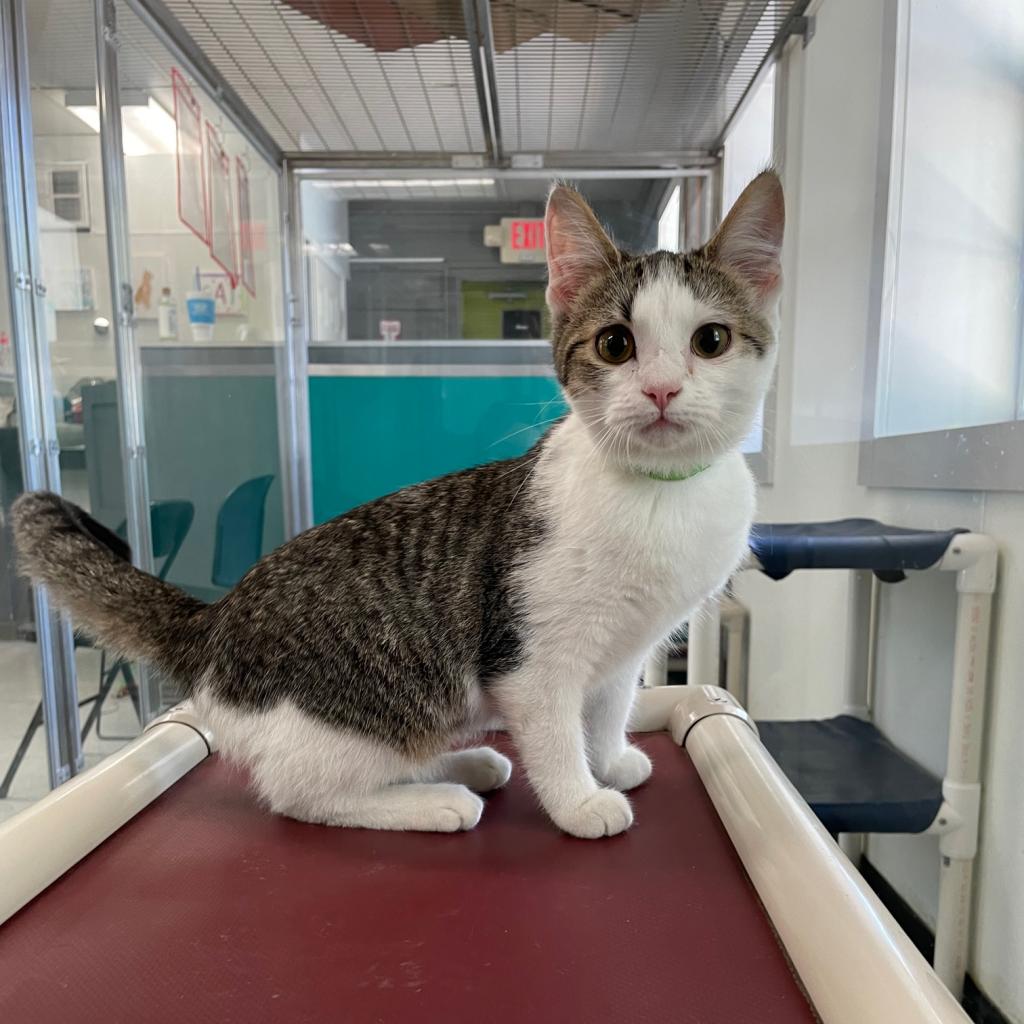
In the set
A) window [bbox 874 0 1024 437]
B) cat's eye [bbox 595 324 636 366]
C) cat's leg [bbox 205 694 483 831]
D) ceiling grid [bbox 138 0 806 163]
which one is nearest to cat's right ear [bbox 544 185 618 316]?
cat's eye [bbox 595 324 636 366]

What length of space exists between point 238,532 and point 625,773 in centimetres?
174

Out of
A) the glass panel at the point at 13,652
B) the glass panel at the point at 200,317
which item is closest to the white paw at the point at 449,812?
the glass panel at the point at 13,652

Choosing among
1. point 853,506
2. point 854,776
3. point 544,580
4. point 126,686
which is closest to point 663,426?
point 544,580

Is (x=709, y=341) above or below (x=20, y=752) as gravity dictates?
above

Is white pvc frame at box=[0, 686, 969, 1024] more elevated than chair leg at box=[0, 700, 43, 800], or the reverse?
white pvc frame at box=[0, 686, 969, 1024]

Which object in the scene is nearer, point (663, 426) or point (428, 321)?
point (663, 426)

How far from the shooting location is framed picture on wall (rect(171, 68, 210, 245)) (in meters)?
2.00

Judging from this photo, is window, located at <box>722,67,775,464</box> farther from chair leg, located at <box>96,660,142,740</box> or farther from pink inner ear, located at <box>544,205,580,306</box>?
chair leg, located at <box>96,660,142,740</box>

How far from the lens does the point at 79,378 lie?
157 centimetres

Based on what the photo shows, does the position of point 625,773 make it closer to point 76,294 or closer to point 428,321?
point 76,294

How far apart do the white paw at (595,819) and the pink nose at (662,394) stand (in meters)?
0.38

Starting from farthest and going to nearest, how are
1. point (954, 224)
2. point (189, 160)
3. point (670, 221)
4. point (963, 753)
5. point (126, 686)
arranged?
point (670, 221)
point (189, 160)
point (126, 686)
point (954, 224)
point (963, 753)

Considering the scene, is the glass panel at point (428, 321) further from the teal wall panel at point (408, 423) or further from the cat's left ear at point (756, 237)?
the cat's left ear at point (756, 237)

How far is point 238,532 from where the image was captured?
226 cm
